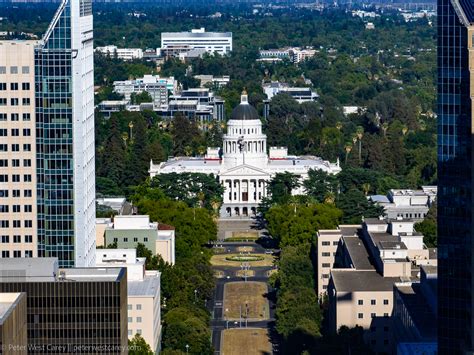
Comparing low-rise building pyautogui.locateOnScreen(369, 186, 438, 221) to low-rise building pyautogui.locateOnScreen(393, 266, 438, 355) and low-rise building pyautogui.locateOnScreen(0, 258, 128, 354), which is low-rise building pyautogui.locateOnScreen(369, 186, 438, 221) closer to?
low-rise building pyautogui.locateOnScreen(393, 266, 438, 355)

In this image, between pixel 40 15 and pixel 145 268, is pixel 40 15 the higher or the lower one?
the higher one

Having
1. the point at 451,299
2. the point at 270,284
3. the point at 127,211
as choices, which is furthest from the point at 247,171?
the point at 451,299

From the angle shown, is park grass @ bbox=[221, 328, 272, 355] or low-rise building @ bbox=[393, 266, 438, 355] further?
park grass @ bbox=[221, 328, 272, 355]

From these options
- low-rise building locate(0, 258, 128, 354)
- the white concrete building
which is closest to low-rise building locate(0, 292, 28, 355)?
low-rise building locate(0, 258, 128, 354)

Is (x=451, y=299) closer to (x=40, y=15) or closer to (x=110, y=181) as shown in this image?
(x=40, y=15)

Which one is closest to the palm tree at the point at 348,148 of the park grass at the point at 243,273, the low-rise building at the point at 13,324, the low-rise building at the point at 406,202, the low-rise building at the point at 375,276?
the low-rise building at the point at 406,202

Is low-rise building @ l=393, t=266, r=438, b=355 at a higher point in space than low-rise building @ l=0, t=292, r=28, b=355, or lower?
lower

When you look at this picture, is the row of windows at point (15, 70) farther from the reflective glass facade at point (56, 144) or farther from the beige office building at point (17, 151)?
the reflective glass facade at point (56, 144)

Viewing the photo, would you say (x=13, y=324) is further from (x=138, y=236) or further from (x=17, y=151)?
(x=138, y=236)
